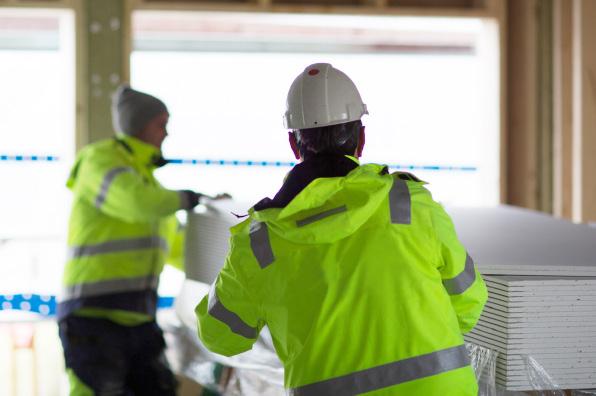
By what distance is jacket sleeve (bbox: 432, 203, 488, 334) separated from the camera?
186cm

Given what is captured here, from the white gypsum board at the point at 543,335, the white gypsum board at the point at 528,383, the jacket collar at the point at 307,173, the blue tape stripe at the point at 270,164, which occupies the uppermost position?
the blue tape stripe at the point at 270,164

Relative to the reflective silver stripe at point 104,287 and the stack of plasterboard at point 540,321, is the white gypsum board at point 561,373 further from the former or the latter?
the reflective silver stripe at point 104,287

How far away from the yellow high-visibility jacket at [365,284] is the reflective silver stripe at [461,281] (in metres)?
0.04

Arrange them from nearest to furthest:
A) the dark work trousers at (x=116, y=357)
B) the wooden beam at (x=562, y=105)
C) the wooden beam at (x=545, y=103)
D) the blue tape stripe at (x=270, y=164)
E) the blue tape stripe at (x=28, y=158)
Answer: the dark work trousers at (x=116, y=357), the wooden beam at (x=562, y=105), the wooden beam at (x=545, y=103), the blue tape stripe at (x=28, y=158), the blue tape stripe at (x=270, y=164)

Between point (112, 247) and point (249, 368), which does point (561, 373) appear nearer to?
point (249, 368)

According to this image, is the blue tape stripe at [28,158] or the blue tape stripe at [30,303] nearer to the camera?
the blue tape stripe at [30,303]

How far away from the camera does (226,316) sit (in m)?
1.96

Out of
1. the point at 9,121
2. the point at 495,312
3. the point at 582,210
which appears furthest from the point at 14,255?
the point at 495,312

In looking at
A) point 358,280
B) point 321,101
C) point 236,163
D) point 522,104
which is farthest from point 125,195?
point 522,104

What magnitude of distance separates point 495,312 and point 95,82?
9.45 feet

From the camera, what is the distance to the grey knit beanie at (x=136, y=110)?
3.82m

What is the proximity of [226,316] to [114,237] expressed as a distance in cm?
180

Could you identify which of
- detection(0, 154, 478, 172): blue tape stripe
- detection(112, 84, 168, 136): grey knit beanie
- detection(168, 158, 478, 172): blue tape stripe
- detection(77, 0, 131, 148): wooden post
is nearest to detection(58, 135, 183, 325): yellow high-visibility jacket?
detection(112, 84, 168, 136): grey knit beanie

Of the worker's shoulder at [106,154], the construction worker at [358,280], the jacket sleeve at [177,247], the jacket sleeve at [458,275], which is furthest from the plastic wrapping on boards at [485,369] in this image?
the jacket sleeve at [177,247]
